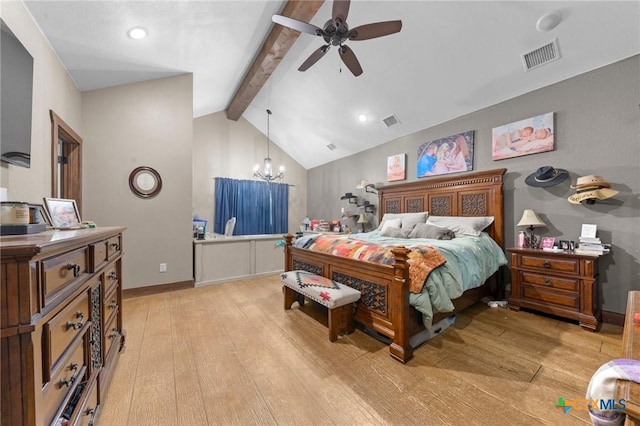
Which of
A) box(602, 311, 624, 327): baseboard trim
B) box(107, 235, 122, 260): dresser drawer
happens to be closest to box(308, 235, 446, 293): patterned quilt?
box(107, 235, 122, 260): dresser drawer

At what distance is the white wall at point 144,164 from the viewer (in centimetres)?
329

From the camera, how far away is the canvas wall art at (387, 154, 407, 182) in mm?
4578

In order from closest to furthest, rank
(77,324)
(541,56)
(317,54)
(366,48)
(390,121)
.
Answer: (77,324) < (317,54) < (541,56) < (366,48) < (390,121)

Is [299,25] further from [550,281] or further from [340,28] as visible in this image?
[550,281]

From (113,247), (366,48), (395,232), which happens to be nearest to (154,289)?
(113,247)

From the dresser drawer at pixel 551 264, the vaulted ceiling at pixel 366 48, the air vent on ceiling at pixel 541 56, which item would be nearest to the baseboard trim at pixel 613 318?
the dresser drawer at pixel 551 264

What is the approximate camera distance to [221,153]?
582 cm

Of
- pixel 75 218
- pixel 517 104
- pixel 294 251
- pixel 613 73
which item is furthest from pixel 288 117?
pixel 613 73

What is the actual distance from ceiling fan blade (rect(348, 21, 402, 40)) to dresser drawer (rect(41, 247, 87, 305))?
2.50 m

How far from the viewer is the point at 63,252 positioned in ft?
3.23

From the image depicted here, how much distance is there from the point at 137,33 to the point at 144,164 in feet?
5.43

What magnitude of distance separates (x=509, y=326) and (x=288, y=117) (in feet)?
16.8

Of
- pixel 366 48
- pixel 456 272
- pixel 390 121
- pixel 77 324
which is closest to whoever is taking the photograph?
pixel 77 324

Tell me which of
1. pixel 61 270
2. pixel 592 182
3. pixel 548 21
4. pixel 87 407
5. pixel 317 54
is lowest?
pixel 87 407
